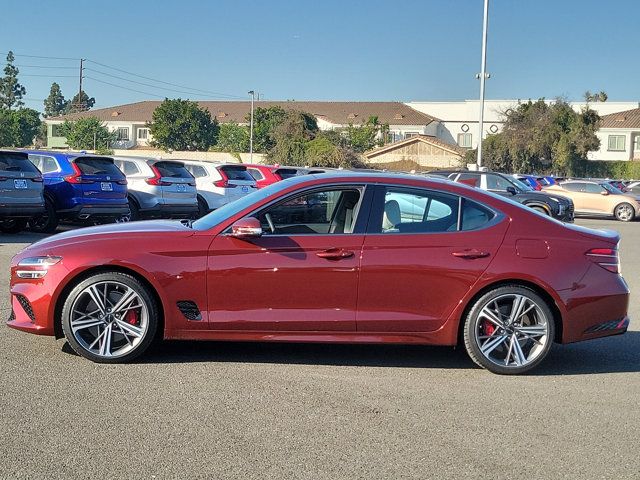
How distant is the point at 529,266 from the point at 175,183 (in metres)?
13.0

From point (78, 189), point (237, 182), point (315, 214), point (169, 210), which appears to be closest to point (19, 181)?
point (78, 189)

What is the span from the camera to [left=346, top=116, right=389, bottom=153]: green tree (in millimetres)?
73875

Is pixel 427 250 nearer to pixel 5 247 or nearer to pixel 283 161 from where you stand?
pixel 5 247

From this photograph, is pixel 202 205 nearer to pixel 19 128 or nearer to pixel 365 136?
pixel 365 136

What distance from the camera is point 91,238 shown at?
6.06 metres

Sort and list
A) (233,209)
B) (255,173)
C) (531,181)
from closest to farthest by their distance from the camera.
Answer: (233,209) < (255,173) < (531,181)

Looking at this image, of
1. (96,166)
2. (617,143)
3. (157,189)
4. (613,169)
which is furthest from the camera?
(617,143)

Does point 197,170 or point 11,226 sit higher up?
point 197,170

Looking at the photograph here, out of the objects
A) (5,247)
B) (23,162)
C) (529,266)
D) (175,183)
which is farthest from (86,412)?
(175,183)

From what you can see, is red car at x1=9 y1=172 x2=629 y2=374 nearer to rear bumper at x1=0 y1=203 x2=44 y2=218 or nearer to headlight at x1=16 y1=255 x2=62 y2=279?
headlight at x1=16 y1=255 x2=62 y2=279

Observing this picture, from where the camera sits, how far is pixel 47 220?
15.8m

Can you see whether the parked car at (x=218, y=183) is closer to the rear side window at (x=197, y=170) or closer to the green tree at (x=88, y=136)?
the rear side window at (x=197, y=170)

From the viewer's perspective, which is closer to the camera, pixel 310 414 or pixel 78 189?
pixel 310 414

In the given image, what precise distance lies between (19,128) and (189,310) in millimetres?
88618
